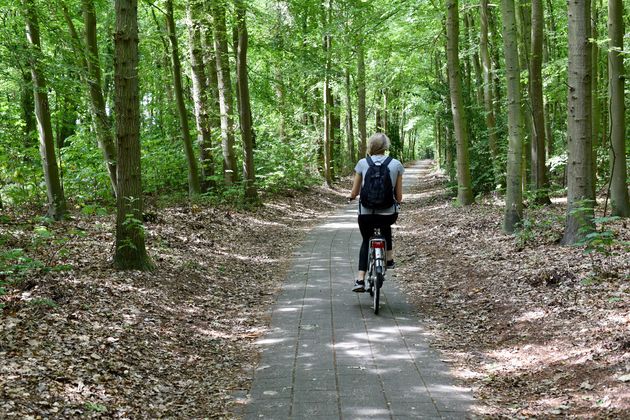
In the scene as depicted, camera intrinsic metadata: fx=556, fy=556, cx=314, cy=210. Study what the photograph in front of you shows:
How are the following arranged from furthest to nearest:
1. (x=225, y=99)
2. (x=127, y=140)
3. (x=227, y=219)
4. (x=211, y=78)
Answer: (x=211, y=78) < (x=225, y=99) < (x=227, y=219) < (x=127, y=140)

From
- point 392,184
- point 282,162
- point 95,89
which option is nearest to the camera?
point 392,184

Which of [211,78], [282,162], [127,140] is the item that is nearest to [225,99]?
[211,78]

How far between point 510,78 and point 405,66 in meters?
11.8

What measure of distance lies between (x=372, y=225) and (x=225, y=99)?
11.5 metres

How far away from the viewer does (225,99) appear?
17719mm

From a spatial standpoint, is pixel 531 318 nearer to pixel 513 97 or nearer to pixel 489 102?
pixel 513 97

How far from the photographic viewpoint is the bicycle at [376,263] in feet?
23.6

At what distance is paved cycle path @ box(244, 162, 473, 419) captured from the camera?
15.0 feet

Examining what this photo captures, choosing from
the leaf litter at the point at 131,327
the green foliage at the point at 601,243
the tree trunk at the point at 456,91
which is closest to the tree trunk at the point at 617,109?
the green foliage at the point at 601,243

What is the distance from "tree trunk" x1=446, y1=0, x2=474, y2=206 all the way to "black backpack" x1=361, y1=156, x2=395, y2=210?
9506 millimetres

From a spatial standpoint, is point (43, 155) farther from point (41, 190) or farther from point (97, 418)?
point (97, 418)

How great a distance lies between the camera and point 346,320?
278 inches

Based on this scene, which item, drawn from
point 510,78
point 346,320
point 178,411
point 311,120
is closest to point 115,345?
point 178,411

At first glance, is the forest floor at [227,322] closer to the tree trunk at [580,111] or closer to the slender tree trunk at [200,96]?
the tree trunk at [580,111]
